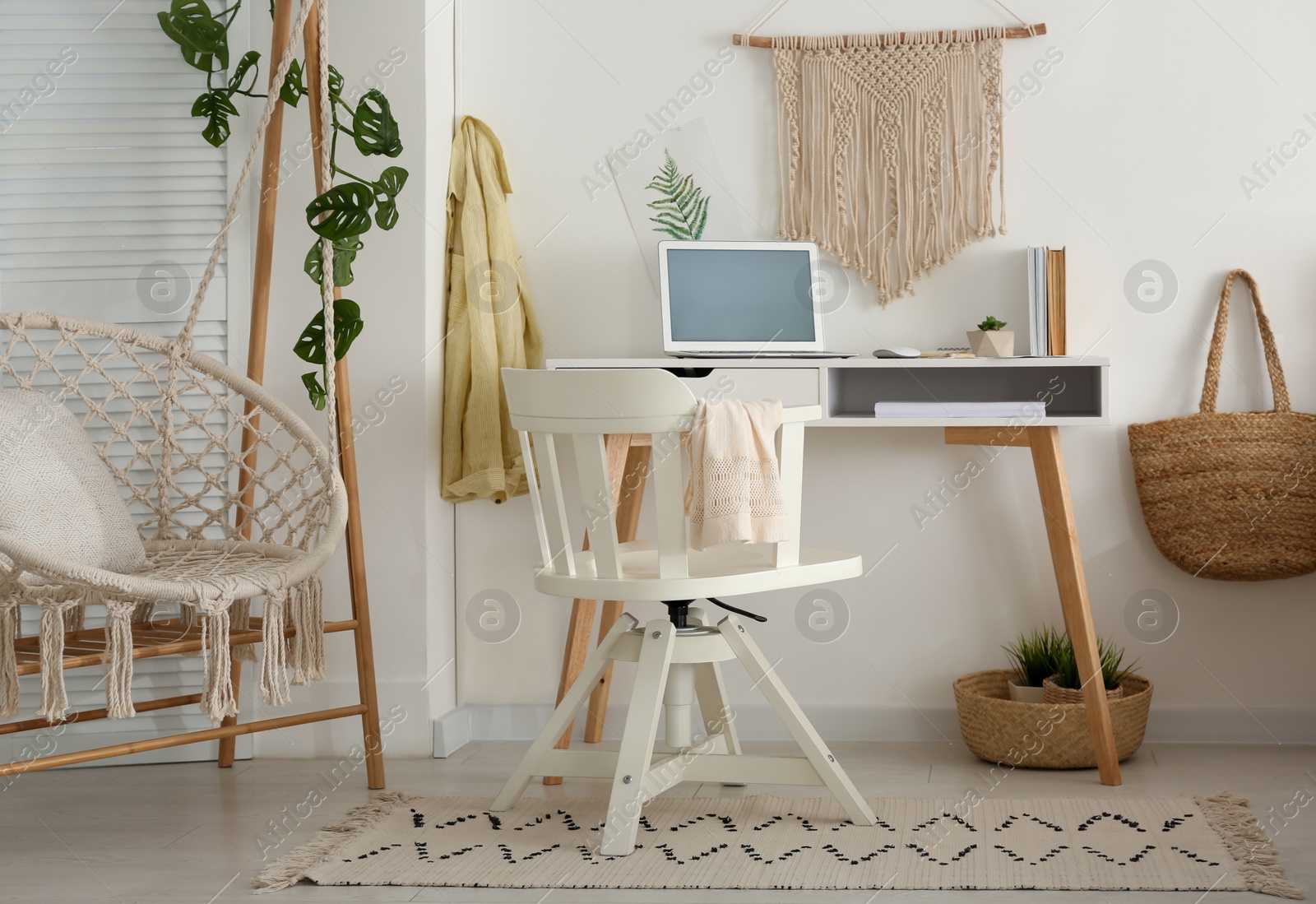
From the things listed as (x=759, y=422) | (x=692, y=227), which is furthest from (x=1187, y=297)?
(x=759, y=422)

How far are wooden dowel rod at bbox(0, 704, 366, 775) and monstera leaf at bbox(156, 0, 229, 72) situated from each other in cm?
134

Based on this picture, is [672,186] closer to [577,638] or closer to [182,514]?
[577,638]

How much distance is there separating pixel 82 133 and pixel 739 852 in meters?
2.00

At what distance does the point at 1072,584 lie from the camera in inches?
89.2

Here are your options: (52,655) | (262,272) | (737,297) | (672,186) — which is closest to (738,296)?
(737,297)

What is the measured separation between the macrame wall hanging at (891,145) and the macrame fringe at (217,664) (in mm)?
1517

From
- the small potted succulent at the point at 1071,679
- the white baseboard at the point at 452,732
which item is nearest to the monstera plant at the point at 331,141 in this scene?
the white baseboard at the point at 452,732

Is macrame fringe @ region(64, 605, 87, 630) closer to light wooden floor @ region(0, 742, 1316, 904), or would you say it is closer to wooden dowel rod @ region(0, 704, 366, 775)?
wooden dowel rod @ region(0, 704, 366, 775)

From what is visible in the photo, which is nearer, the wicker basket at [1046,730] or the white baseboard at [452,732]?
the wicker basket at [1046,730]

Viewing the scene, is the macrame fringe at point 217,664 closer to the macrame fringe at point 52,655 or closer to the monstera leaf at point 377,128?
the macrame fringe at point 52,655

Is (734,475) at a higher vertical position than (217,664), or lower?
higher

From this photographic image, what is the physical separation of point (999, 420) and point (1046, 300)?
1.30ft

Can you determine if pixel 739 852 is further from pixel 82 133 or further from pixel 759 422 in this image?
pixel 82 133

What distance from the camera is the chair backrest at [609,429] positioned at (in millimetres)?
1767
